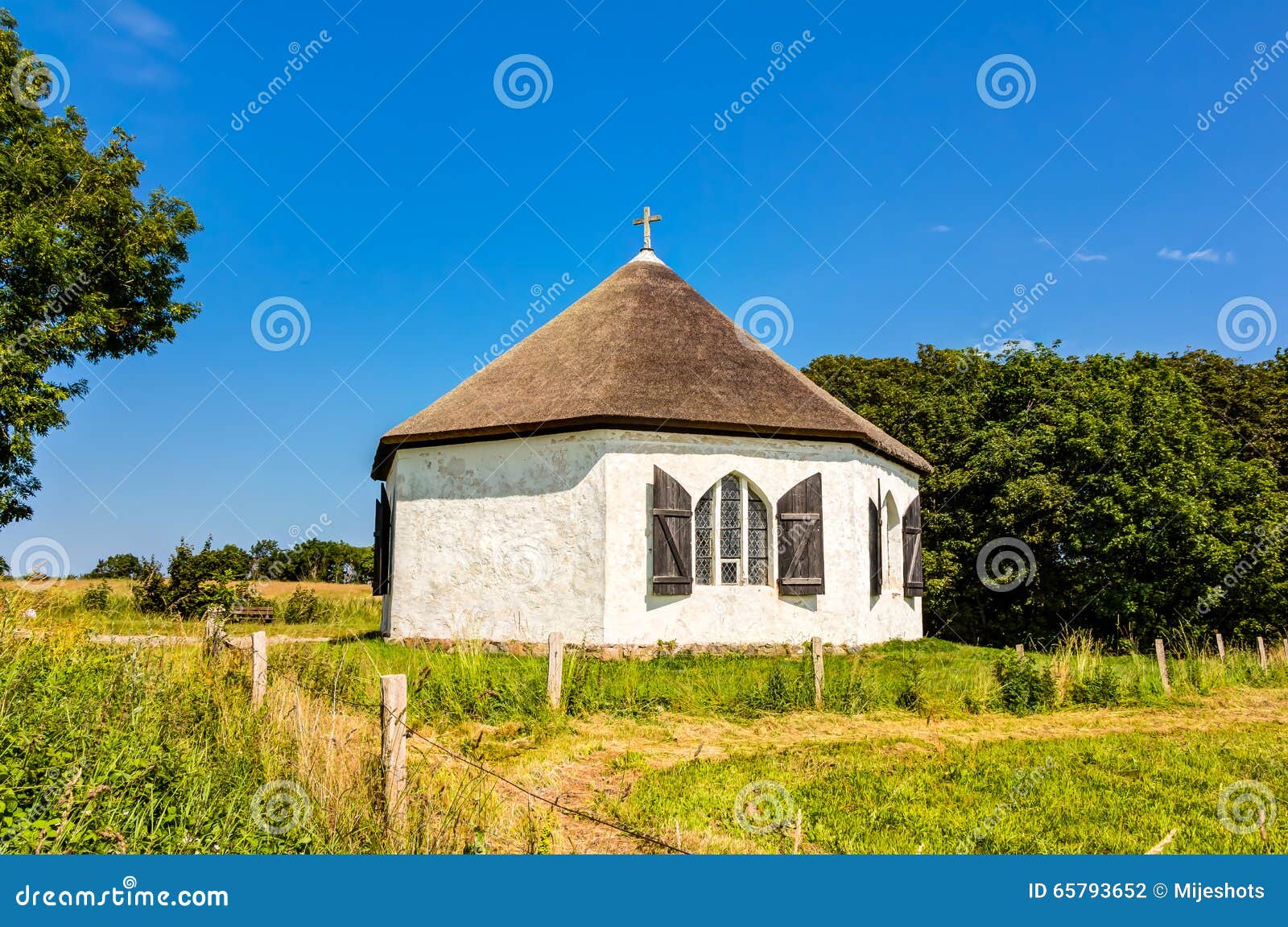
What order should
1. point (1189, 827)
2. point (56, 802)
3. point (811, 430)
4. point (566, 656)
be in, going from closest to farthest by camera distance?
point (56, 802) < point (1189, 827) < point (566, 656) < point (811, 430)

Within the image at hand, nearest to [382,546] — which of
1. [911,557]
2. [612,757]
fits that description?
[612,757]

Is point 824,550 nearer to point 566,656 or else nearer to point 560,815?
point 566,656

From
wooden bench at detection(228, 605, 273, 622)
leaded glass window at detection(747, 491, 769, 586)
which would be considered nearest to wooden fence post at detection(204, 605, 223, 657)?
leaded glass window at detection(747, 491, 769, 586)

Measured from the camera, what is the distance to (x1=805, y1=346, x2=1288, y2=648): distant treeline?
18677 millimetres

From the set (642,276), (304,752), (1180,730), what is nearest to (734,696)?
(1180,730)

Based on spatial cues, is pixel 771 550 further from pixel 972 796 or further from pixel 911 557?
pixel 972 796

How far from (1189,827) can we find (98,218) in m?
24.1

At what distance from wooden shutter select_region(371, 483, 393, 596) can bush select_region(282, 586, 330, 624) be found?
669 cm

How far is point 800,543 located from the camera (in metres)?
14.0

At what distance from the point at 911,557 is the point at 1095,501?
17.8 feet

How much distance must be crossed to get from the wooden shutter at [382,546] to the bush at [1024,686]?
38.1ft

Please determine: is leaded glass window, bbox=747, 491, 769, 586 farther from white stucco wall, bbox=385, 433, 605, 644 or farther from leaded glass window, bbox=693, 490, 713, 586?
white stucco wall, bbox=385, 433, 605, 644

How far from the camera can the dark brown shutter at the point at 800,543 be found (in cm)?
1395

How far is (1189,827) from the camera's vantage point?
5723 mm
